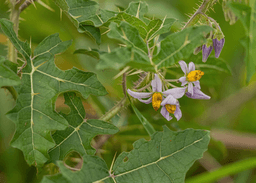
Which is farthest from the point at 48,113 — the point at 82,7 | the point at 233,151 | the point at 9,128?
the point at 233,151

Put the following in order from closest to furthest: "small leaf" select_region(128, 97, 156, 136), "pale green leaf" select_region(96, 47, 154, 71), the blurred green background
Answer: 1. "pale green leaf" select_region(96, 47, 154, 71)
2. "small leaf" select_region(128, 97, 156, 136)
3. the blurred green background

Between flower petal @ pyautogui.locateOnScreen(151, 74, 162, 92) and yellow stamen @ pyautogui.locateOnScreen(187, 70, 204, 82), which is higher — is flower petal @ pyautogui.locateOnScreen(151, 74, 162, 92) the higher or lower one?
the lower one

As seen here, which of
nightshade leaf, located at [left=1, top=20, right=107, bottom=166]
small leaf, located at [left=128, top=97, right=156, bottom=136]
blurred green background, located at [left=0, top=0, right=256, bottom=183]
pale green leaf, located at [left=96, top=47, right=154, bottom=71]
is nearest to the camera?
pale green leaf, located at [left=96, top=47, right=154, bottom=71]

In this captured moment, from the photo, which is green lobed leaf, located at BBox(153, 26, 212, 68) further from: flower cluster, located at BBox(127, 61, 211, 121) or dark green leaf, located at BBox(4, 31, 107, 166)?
dark green leaf, located at BBox(4, 31, 107, 166)

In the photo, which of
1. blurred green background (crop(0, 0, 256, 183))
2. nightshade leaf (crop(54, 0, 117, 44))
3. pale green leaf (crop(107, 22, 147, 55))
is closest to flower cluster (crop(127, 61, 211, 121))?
pale green leaf (crop(107, 22, 147, 55))

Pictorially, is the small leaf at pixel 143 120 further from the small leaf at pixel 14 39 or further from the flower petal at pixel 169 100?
the small leaf at pixel 14 39

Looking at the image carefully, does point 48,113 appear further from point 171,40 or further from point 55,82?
point 171,40

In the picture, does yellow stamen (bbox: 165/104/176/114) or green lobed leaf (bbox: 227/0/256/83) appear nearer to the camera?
green lobed leaf (bbox: 227/0/256/83)

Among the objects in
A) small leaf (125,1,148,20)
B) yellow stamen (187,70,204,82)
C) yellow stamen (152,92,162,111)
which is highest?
small leaf (125,1,148,20)
